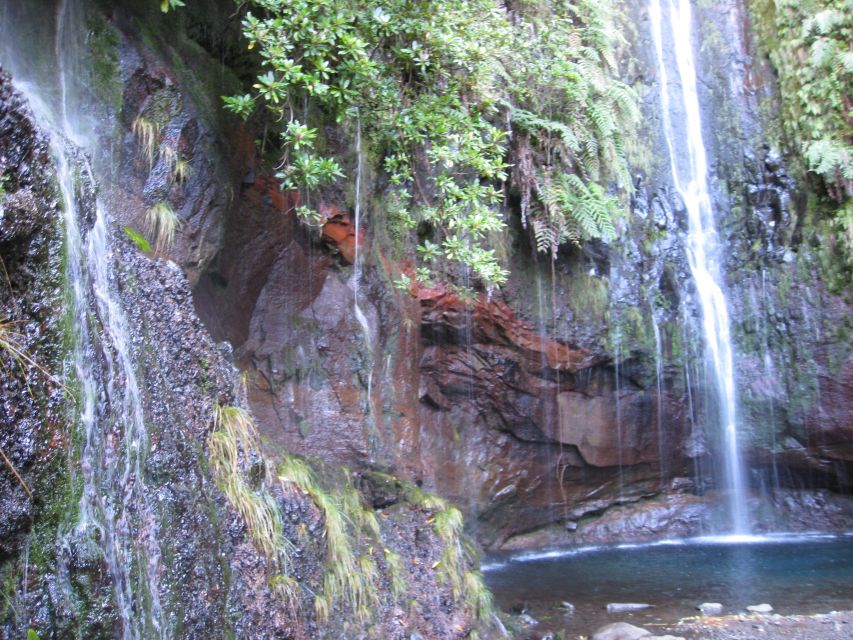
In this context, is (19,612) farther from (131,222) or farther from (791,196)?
(791,196)

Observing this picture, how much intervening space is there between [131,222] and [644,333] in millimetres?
8381

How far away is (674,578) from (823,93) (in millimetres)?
8401

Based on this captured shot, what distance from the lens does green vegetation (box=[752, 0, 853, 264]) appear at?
11.5m

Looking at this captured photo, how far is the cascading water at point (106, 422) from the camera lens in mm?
3537

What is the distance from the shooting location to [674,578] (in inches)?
366

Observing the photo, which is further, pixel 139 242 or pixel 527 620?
pixel 527 620

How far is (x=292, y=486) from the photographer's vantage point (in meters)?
5.60

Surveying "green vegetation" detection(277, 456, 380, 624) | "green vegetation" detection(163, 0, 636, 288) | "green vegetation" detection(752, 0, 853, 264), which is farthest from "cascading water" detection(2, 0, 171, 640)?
"green vegetation" detection(752, 0, 853, 264)

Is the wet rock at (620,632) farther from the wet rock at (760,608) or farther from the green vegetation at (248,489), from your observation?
the green vegetation at (248,489)

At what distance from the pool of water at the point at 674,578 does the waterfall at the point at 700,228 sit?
1.42 metres

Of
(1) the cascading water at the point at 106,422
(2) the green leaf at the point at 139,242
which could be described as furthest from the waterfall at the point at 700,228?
(1) the cascading water at the point at 106,422

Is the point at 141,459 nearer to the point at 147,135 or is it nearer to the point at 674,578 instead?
the point at 147,135

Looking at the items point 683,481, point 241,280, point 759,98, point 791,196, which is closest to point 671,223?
point 791,196

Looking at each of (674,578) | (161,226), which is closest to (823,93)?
(674,578)
